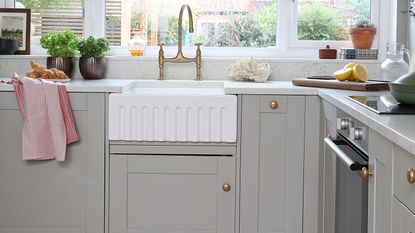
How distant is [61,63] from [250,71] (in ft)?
3.44

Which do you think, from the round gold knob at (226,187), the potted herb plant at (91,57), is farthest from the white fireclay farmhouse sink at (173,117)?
the potted herb plant at (91,57)

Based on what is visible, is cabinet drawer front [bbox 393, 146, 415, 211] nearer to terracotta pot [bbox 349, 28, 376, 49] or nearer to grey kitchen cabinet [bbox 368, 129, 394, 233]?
grey kitchen cabinet [bbox 368, 129, 394, 233]

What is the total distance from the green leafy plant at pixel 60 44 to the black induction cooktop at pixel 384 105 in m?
1.81

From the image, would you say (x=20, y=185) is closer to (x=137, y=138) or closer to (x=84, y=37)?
(x=137, y=138)

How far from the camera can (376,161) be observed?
1.98 metres

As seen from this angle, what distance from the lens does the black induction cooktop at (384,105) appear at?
217 cm

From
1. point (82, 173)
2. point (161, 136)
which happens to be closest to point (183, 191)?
point (161, 136)

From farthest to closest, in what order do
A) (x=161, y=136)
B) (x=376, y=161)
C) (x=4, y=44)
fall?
(x=4, y=44) → (x=161, y=136) → (x=376, y=161)

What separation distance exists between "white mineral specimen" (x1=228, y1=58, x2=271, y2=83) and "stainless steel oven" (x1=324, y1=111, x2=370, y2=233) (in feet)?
3.44

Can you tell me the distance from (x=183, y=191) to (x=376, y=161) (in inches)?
61.4

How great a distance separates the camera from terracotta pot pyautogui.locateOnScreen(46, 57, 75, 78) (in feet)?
12.6

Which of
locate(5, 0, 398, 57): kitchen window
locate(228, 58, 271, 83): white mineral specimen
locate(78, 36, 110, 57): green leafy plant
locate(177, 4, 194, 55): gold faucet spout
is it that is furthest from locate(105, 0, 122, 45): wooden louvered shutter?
locate(228, 58, 271, 83): white mineral specimen

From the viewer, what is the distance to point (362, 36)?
3.92 m

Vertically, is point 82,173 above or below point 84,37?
below
